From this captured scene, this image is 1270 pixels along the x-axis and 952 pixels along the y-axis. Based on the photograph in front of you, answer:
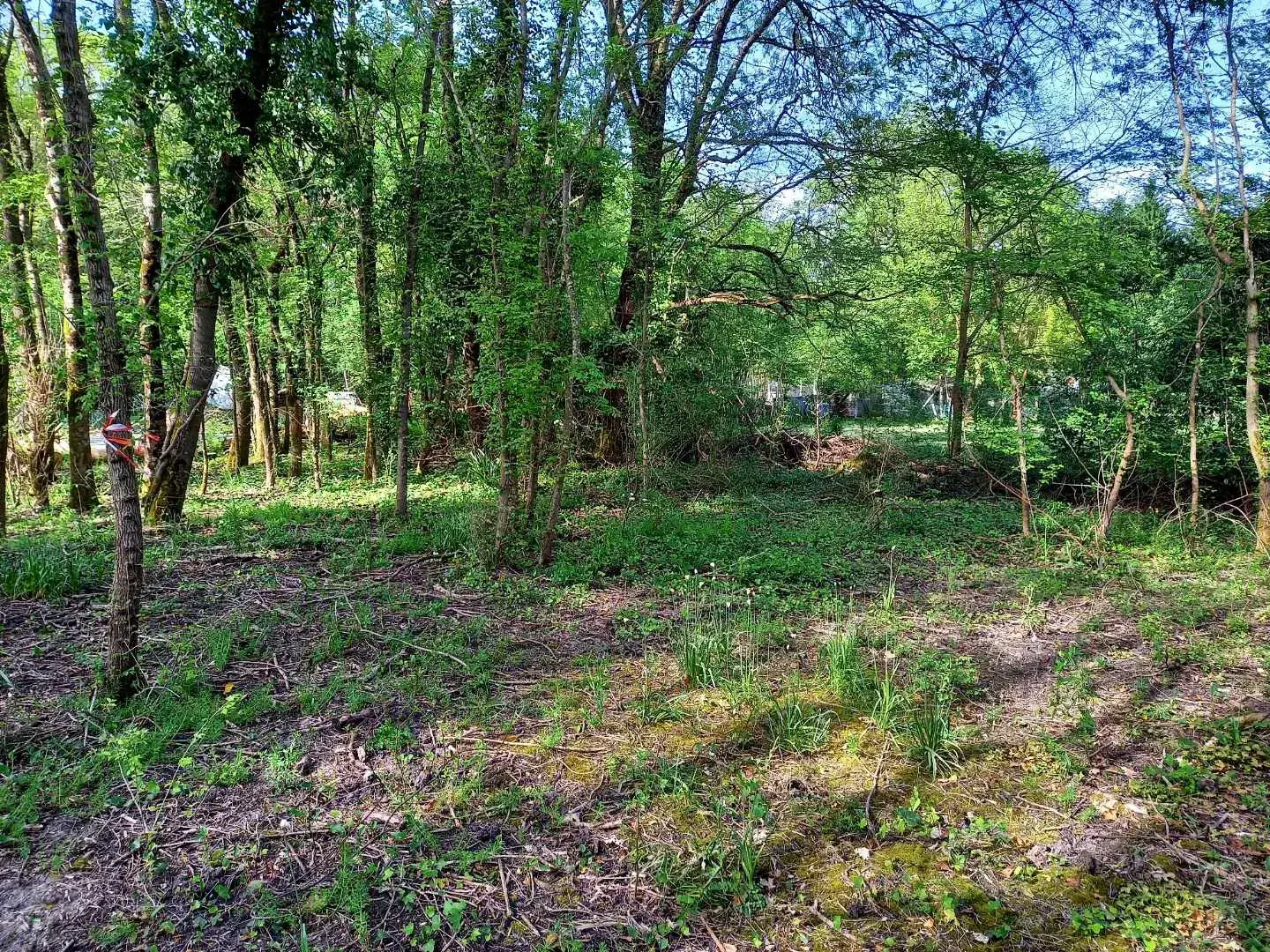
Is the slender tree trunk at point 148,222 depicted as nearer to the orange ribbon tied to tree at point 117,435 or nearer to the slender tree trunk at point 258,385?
the orange ribbon tied to tree at point 117,435

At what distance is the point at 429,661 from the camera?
3988 millimetres

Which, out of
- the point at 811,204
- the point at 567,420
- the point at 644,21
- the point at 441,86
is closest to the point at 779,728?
the point at 567,420

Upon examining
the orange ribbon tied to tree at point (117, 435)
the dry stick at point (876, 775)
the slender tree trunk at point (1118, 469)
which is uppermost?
the orange ribbon tied to tree at point (117, 435)

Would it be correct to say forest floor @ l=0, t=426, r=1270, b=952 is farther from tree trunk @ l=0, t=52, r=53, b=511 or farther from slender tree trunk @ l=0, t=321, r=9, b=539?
tree trunk @ l=0, t=52, r=53, b=511

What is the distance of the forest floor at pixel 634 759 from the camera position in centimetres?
220

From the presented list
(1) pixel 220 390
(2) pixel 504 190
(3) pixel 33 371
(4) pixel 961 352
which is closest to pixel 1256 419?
(4) pixel 961 352

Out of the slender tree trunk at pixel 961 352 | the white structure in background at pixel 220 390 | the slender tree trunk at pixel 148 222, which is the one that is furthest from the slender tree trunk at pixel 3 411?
the slender tree trunk at pixel 961 352

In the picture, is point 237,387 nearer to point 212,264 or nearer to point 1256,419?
point 212,264

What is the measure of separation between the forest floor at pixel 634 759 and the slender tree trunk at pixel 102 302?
92cm

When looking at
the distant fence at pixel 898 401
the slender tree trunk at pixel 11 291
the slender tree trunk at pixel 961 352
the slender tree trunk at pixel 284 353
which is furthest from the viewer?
the slender tree trunk at pixel 961 352

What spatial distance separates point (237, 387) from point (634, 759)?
35.9 ft

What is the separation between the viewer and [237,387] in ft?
37.0

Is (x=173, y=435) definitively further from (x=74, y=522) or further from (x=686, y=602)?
(x=686, y=602)

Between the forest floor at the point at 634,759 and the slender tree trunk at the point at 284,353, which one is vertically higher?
the slender tree trunk at the point at 284,353
